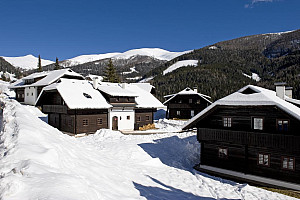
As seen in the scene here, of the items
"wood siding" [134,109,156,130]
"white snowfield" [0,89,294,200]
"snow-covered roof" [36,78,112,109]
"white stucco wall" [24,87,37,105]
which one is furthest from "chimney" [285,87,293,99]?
"white stucco wall" [24,87,37,105]

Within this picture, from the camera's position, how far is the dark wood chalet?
24.3 meters

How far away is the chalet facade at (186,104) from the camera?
45594 millimetres

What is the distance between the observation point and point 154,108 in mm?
34062

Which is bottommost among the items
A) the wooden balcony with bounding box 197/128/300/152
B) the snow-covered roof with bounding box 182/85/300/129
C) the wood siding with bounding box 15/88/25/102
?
the wooden balcony with bounding box 197/128/300/152

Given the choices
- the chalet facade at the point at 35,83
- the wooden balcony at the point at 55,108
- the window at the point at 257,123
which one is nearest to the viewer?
the window at the point at 257,123

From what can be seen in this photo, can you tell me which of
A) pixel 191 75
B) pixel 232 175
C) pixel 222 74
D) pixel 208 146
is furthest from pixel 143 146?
pixel 222 74

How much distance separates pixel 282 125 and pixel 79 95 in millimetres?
21231

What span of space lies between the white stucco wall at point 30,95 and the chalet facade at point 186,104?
26.9m

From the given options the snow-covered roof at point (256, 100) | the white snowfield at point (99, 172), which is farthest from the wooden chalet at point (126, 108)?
the snow-covered roof at point (256, 100)

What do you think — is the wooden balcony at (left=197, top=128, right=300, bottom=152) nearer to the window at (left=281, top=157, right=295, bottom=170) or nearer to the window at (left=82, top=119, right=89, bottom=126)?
the window at (left=281, top=157, right=295, bottom=170)

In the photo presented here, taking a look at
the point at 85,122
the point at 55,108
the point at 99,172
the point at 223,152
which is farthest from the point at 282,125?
the point at 55,108

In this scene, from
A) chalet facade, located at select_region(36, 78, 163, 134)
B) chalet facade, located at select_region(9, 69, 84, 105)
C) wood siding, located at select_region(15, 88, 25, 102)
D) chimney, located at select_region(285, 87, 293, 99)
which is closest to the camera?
chimney, located at select_region(285, 87, 293, 99)

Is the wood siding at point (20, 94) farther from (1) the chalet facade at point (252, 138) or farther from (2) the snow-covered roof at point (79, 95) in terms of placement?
(1) the chalet facade at point (252, 138)

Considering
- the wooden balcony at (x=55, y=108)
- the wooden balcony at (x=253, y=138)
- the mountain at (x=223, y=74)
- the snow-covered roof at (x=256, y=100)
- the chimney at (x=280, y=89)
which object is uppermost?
the mountain at (x=223, y=74)
